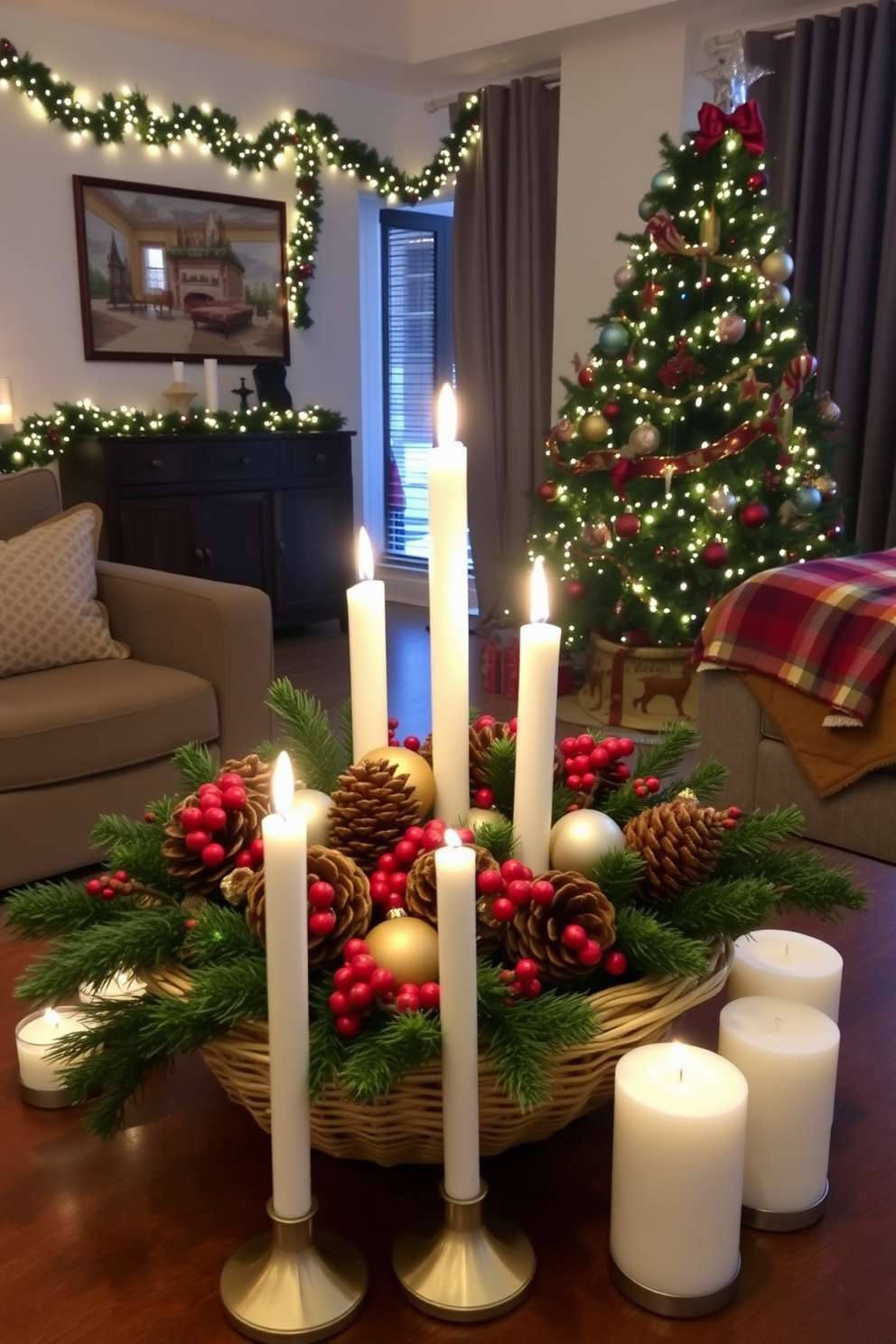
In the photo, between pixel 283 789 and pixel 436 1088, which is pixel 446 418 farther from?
pixel 436 1088

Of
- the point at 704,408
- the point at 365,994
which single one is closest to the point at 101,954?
the point at 365,994

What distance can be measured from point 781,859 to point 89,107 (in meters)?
4.57

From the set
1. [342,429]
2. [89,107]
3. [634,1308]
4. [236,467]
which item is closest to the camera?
[634,1308]

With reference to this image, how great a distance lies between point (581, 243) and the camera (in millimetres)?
4590

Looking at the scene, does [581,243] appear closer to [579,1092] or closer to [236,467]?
[236,467]

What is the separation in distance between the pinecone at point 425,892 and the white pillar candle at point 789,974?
231mm

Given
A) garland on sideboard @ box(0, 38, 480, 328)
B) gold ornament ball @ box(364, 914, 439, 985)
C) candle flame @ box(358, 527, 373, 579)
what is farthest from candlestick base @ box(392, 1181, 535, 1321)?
garland on sideboard @ box(0, 38, 480, 328)

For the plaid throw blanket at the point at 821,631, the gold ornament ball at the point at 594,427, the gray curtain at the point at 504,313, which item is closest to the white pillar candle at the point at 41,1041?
the plaid throw blanket at the point at 821,631

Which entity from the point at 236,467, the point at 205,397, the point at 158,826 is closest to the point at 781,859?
the point at 158,826

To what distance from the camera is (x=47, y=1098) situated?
36.3 inches

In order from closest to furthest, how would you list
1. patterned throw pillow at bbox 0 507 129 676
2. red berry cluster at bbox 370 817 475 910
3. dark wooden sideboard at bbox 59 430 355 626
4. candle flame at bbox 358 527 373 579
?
red berry cluster at bbox 370 817 475 910, candle flame at bbox 358 527 373 579, patterned throw pillow at bbox 0 507 129 676, dark wooden sideboard at bbox 59 430 355 626

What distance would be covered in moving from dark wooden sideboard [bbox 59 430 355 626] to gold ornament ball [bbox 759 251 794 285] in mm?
2160

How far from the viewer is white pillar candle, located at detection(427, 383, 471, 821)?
2.50ft

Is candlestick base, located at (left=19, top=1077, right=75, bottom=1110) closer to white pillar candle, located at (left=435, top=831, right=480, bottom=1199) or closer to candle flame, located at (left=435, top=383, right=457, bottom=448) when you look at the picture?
white pillar candle, located at (left=435, top=831, right=480, bottom=1199)
